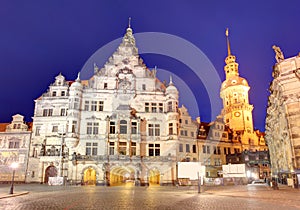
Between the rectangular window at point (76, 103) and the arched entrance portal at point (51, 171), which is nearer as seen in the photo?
the arched entrance portal at point (51, 171)

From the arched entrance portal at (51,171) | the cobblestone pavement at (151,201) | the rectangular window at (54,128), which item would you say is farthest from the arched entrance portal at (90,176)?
the cobblestone pavement at (151,201)

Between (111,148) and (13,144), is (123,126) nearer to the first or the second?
(111,148)

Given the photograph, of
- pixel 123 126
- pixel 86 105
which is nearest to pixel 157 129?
pixel 123 126

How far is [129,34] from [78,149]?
25.2 meters

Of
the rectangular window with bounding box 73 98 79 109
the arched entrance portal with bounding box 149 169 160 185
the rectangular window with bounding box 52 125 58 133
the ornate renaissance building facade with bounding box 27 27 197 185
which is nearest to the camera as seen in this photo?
the ornate renaissance building facade with bounding box 27 27 197 185

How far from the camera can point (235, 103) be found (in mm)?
70375

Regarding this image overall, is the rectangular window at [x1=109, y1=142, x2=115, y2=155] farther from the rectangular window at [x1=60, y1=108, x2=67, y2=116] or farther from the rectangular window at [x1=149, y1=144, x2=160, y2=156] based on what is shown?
the rectangular window at [x1=60, y1=108, x2=67, y2=116]

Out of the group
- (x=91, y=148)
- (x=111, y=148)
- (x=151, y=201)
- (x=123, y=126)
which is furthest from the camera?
(x=123, y=126)

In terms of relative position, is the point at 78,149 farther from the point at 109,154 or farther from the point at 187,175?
the point at 187,175

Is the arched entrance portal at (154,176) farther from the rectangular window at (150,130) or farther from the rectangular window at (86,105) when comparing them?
the rectangular window at (86,105)

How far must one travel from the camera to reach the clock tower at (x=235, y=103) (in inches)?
2643

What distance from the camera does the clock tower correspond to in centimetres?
6712

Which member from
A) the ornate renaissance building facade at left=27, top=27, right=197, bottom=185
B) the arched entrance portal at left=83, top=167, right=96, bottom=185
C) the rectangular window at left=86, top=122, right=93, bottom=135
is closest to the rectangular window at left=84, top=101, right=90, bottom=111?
the ornate renaissance building facade at left=27, top=27, right=197, bottom=185

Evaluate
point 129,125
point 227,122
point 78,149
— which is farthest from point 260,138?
point 78,149
